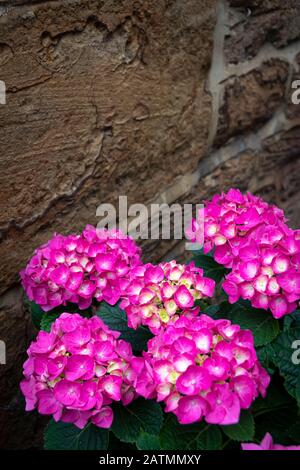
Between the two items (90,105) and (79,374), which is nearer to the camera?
(79,374)

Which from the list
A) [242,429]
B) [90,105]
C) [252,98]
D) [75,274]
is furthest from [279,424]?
[252,98]

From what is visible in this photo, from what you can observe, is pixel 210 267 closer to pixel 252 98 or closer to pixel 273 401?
pixel 273 401

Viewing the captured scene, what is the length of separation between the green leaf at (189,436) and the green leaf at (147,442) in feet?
0.22

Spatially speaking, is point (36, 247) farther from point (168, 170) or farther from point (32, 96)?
point (168, 170)

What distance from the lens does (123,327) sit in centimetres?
102

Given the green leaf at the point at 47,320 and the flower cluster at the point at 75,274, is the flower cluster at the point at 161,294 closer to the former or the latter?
the flower cluster at the point at 75,274

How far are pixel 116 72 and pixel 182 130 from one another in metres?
0.31

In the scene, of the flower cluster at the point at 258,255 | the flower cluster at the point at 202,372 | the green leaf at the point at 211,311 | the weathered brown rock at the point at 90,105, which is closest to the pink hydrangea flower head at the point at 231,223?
the flower cluster at the point at 258,255

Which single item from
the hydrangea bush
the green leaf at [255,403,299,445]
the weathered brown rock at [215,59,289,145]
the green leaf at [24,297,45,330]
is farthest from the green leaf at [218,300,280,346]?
the weathered brown rock at [215,59,289,145]

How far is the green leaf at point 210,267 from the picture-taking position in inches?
43.9

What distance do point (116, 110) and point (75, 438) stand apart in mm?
727

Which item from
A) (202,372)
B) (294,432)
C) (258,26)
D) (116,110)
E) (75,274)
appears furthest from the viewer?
(258,26)

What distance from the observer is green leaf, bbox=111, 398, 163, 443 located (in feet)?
2.75
